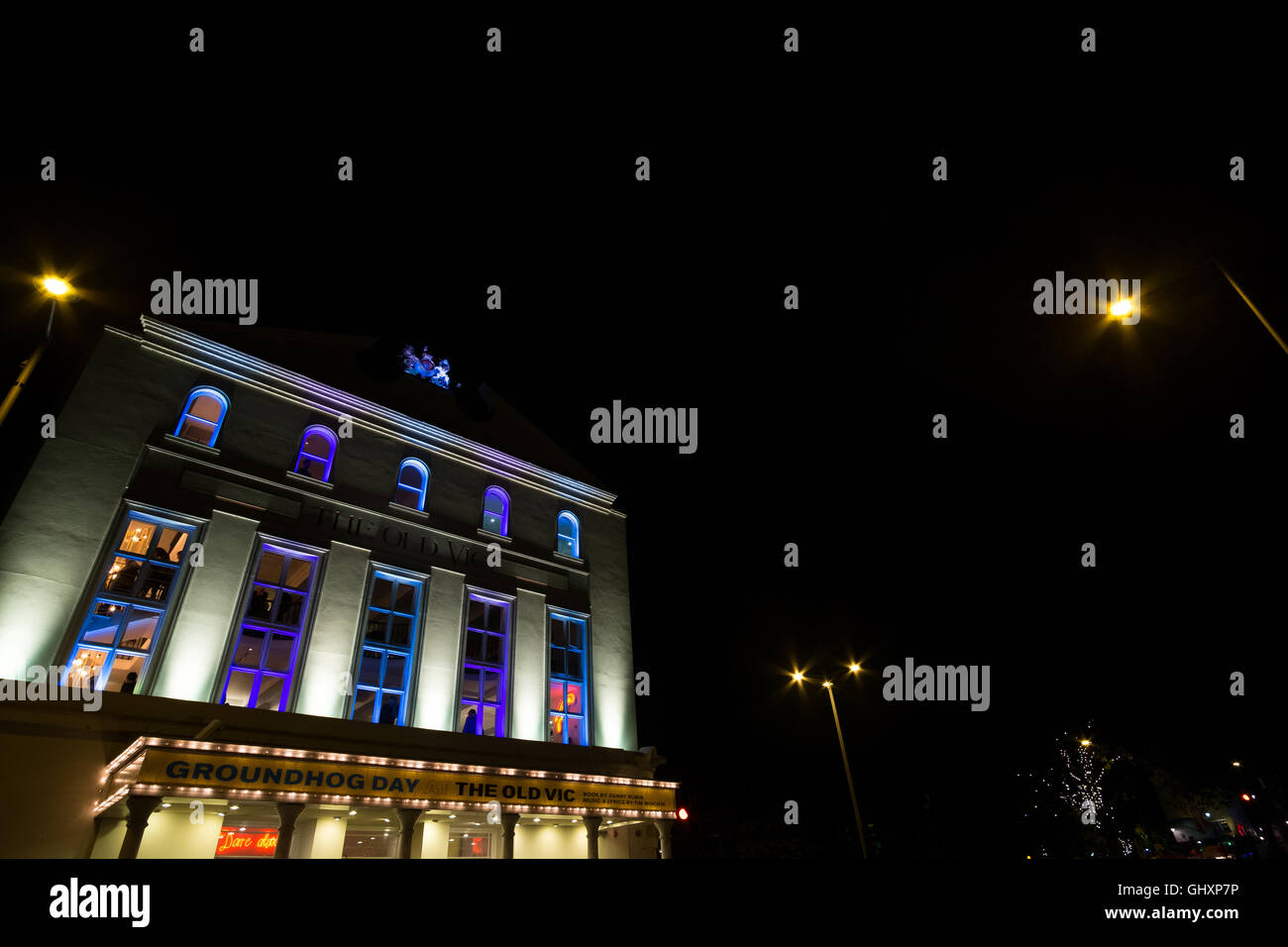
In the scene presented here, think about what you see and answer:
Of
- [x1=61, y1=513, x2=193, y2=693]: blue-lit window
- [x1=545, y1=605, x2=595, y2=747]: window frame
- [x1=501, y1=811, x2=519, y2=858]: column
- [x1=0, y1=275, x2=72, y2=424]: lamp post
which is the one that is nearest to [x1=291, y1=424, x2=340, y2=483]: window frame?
[x1=61, y1=513, x2=193, y2=693]: blue-lit window

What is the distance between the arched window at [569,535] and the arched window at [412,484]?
492 cm

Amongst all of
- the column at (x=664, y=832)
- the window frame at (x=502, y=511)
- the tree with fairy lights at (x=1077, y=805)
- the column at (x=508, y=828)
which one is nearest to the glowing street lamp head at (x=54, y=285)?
the window frame at (x=502, y=511)

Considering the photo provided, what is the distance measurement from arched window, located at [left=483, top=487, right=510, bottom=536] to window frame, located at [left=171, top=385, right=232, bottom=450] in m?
7.43

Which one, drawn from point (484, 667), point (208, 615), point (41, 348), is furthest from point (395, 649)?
point (41, 348)

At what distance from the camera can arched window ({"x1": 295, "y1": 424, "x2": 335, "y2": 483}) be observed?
1725 cm

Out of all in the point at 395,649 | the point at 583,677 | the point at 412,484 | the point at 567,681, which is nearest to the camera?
the point at 395,649

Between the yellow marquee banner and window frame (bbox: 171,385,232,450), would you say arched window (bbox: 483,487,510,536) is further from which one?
the yellow marquee banner

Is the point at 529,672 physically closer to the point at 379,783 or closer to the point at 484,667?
the point at 484,667

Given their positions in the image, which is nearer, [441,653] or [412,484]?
[441,653]

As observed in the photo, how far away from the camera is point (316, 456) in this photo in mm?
17609

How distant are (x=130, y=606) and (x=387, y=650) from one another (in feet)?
17.6

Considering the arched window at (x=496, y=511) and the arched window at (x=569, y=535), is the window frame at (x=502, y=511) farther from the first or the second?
the arched window at (x=569, y=535)
